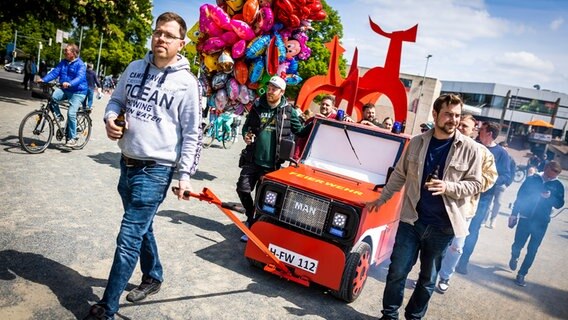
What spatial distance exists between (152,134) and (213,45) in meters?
4.46

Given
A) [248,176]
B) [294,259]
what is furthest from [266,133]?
[294,259]

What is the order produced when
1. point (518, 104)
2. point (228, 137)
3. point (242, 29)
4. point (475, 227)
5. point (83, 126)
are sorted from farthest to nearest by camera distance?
point (518, 104)
point (228, 137)
point (83, 126)
point (242, 29)
point (475, 227)

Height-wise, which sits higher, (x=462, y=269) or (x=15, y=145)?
(x=15, y=145)

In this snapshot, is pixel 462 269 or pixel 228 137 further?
pixel 228 137

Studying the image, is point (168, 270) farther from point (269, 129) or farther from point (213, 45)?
point (213, 45)

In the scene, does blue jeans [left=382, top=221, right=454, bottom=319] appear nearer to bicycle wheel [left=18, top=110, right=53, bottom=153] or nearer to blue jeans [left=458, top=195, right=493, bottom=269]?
blue jeans [left=458, top=195, right=493, bottom=269]

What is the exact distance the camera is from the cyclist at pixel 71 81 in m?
7.23

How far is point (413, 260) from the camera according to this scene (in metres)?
3.52

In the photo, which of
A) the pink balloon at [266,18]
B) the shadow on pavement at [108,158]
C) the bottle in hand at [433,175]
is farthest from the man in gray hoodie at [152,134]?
the shadow on pavement at [108,158]

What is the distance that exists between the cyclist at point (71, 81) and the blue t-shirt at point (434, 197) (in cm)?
658

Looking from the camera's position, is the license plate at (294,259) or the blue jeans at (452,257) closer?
the license plate at (294,259)

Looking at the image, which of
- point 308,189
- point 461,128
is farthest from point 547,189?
point 308,189

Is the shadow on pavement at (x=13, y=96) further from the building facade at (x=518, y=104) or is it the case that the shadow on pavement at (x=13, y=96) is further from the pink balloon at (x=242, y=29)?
the building facade at (x=518, y=104)

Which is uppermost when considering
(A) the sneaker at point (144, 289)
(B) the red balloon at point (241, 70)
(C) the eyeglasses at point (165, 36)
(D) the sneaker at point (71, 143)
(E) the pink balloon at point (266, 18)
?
(E) the pink balloon at point (266, 18)
